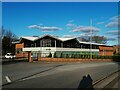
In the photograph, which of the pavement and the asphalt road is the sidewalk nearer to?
the pavement

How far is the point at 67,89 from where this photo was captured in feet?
36.5

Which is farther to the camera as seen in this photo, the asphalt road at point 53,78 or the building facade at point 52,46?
the building facade at point 52,46

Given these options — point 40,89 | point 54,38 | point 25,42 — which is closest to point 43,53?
point 54,38

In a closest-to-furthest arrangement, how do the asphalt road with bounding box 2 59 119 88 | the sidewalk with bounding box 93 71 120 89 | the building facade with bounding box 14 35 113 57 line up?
1. the sidewalk with bounding box 93 71 120 89
2. the asphalt road with bounding box 2 59 119 88
3. the building facade with bounding box 14 35 113 57

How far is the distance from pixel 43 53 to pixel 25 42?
11157 mm

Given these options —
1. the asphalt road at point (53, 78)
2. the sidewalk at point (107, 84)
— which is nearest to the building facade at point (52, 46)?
the asphalt road at point (53, 78)

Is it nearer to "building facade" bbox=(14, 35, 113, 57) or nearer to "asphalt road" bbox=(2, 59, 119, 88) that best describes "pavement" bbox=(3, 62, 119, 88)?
"asphalt road" bbox=(2, 59, 119, 88)

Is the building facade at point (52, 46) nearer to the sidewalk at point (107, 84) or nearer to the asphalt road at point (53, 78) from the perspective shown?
the asphalt road at point (53, 78)

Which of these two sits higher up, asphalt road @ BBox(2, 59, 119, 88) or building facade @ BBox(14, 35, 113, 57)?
building facade @ BBox(14, 35, 113, 57)

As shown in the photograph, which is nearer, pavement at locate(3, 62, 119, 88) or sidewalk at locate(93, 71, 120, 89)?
sidewalk at locate(93, 71, 120, 89)

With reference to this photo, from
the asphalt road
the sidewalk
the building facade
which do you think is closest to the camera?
the sidewalk

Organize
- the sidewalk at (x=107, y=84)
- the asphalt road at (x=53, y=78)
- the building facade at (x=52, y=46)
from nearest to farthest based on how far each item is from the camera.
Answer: the sidewalk at (x=107, y=84) < the asphalt road at (x=53, y=78) < the building facade at (x=52, y=46)

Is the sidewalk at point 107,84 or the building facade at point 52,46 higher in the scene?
the building facade at point 52,46

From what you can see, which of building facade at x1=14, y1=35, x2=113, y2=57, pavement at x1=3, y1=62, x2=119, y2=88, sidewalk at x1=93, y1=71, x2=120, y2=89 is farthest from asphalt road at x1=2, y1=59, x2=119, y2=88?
building facade at x1=14, y1=35, x2=113, y2=57
